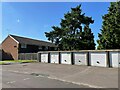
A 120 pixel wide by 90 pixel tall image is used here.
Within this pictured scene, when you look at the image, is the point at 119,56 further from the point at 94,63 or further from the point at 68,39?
the point at 68,39

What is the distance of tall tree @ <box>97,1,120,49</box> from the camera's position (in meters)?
37.7

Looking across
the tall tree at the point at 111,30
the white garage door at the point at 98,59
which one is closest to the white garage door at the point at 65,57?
the white garage door at the point at 98,59

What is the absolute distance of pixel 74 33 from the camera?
4841cm

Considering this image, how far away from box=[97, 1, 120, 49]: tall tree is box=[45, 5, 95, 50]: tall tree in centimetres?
553

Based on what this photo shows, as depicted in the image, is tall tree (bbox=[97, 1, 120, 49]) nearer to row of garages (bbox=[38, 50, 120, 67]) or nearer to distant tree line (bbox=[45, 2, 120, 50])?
distant tree line (bbox=[45, 2, 120, 50])

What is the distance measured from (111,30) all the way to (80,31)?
11.0m

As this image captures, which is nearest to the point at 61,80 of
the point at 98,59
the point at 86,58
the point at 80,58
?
the point at 98,59

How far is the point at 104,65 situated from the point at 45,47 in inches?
1330

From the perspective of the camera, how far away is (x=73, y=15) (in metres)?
48.0

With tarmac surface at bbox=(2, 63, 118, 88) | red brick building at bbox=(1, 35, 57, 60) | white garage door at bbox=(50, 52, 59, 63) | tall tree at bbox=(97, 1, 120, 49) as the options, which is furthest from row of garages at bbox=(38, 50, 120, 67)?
red brick building at bbox=(1, 35, 57, 60)

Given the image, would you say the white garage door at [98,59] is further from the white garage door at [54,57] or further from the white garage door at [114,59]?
the white garage door at [54,57]

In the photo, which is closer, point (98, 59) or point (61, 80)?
point (61, 80)

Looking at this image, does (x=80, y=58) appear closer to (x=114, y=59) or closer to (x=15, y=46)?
(x=114, y=59)

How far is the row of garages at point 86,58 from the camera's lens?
25922mm
